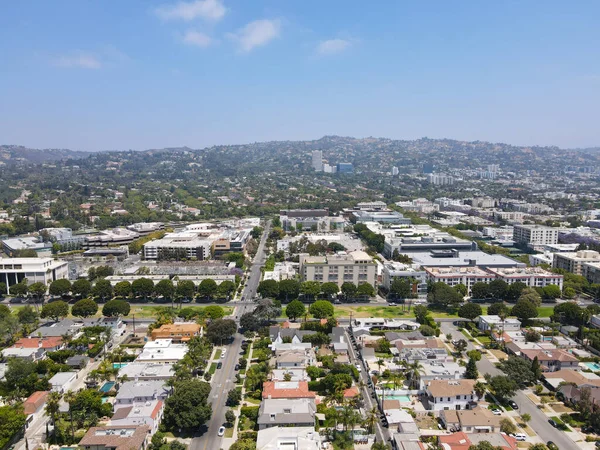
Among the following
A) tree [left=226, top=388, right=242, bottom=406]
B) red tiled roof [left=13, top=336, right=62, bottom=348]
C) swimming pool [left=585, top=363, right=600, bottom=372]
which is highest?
red tiled roof [left=13, top=336, right=62, bottom=348]

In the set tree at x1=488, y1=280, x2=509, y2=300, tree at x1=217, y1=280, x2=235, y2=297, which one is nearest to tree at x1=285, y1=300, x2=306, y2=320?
tree at x1=217, y1=280, x2=235, y2=297

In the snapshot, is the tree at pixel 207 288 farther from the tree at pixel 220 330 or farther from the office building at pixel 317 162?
the office building at pixel 317 162

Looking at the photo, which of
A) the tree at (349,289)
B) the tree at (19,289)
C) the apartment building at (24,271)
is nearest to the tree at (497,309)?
the tree at (349,289)

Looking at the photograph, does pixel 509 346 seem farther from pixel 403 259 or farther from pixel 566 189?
pixel 566 189

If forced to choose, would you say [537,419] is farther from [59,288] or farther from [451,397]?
[59,288]

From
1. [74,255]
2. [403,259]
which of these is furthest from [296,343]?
[74,255]

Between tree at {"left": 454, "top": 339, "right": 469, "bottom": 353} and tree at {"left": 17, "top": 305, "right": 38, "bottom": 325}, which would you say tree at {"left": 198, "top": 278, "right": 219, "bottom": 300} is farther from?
tree at {"left": 454, "top": 339, "right": 469, "bottom": 353}
